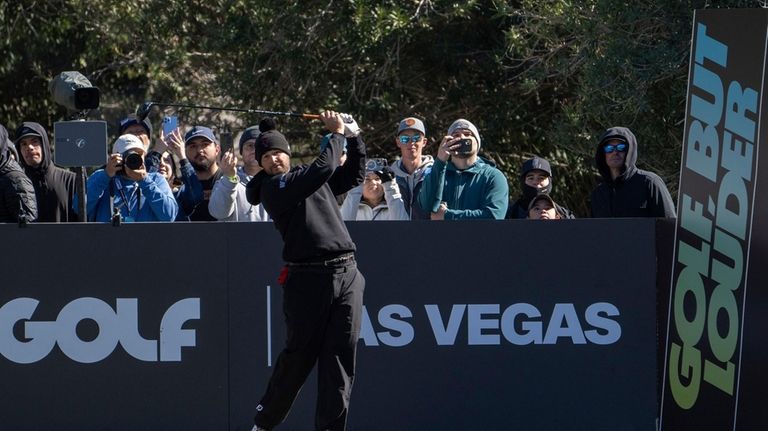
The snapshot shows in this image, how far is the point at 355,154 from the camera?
294 inches

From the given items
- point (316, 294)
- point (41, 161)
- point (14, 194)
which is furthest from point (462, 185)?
point (41, 161)

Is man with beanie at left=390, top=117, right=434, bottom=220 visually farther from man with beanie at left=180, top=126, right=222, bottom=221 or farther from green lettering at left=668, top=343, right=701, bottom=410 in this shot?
green lettering at left=668, top=343, right=701, bottom=410

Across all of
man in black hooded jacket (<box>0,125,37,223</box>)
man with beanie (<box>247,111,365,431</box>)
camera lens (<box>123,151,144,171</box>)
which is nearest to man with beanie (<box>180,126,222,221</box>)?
camera lens (<box>123,151,144,171</box>)

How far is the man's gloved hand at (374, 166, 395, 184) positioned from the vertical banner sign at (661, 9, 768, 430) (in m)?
2.61

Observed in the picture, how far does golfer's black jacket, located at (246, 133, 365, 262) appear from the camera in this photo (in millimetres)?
7117

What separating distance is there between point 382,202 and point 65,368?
2517 millimetres

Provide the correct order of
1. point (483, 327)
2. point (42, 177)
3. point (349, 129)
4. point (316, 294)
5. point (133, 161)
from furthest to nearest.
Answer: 1. point (42, 177)
2. point (133, 161)
3. point (483, 327)
4. point (349, 129)
5. point (316, 294)

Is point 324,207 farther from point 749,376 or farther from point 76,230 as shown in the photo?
point 749,376

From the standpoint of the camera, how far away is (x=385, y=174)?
336 inches

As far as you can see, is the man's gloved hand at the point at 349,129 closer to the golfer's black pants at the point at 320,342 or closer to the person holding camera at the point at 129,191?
the golfer's black pants at the point at 320,342

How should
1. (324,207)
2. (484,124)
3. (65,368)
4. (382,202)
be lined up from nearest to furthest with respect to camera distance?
(324,207), (65,368), (382,202), (484,124)

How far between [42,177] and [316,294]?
2995mm

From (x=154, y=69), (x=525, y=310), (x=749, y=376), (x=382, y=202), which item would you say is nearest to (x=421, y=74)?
(x=154, y=69)

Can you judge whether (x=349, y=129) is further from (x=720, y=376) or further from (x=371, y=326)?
(x=720, y=376)
